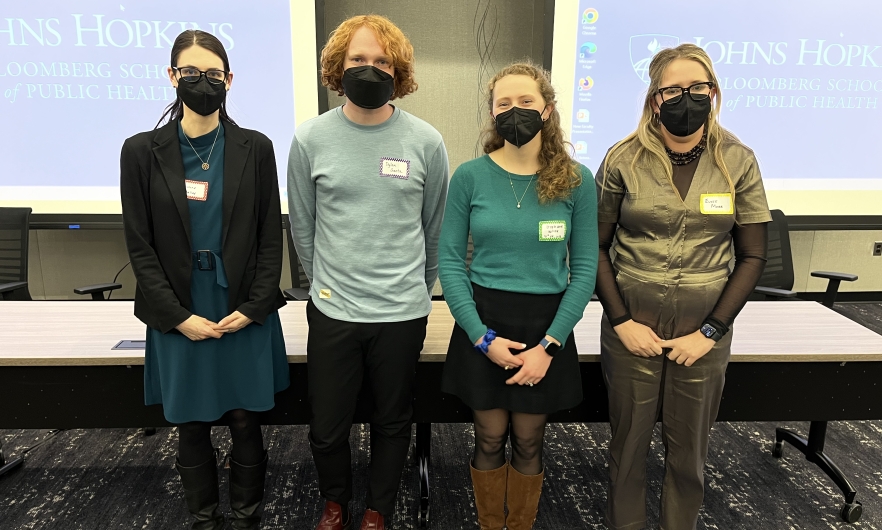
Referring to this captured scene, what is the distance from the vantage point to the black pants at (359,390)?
1.53 metres

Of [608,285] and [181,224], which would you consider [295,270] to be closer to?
[181,224]

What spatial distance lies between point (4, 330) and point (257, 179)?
1109 millimetres

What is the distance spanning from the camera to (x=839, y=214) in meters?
3.74

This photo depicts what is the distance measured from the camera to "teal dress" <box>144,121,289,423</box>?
4.92 feet

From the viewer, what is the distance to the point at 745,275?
1512mm

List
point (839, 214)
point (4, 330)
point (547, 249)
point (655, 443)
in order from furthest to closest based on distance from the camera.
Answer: point (839, 214)
point (655, 443)
point (4, 330)
point (547, 249)

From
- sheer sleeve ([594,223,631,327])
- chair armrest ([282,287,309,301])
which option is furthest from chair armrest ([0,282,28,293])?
sheer sleeve ([594,223,631,327])

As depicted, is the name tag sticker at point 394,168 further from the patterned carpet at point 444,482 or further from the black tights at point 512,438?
the patterned carpet at point 444,482

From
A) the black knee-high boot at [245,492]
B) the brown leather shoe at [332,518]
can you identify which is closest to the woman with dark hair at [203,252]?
the black knee-high boot at [245,492]

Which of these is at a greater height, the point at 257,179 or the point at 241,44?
the point at 241,44

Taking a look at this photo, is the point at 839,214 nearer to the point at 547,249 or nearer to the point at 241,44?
the point at 547,249

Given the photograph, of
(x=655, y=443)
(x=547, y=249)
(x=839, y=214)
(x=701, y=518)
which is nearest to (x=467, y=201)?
(x=547, y=249)

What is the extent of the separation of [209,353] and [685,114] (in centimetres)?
140

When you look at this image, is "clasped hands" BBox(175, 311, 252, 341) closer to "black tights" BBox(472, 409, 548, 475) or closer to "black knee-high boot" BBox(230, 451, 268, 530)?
"black knee-high boot" BBox(230, 451, 268, 530)
